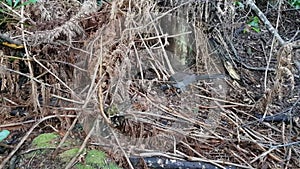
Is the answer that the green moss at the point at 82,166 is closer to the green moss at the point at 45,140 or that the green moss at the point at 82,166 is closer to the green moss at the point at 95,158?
the green moss at the point at 95,158

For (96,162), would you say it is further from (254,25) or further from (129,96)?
(254,25)

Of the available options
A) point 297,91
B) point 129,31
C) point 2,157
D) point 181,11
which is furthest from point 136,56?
point 297,91

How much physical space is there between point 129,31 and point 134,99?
0.31 m

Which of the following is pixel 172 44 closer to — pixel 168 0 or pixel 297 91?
pixel 168 0

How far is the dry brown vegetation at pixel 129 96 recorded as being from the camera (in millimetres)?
1336

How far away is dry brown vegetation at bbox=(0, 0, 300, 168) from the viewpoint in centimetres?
134

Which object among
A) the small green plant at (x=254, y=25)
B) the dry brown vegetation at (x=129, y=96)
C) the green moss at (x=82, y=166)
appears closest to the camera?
the green moss at (x=82, y=166)

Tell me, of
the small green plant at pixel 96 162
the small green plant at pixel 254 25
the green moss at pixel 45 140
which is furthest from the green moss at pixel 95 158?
the small green plant at pixel 254 25

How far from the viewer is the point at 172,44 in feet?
6.42

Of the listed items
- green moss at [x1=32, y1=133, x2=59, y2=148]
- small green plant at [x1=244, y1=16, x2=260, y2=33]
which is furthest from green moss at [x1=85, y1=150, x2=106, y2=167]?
small green plant at [x1=244, y1=16, x2=260, y2=33]

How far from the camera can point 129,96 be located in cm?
151

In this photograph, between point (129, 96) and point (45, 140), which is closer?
point (45, 140)

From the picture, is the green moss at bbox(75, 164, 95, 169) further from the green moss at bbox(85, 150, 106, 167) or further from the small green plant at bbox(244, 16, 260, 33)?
the small green plant at bbox(244, 16, 260, 33)

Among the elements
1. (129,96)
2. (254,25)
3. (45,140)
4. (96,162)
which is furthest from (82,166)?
(254,25)
